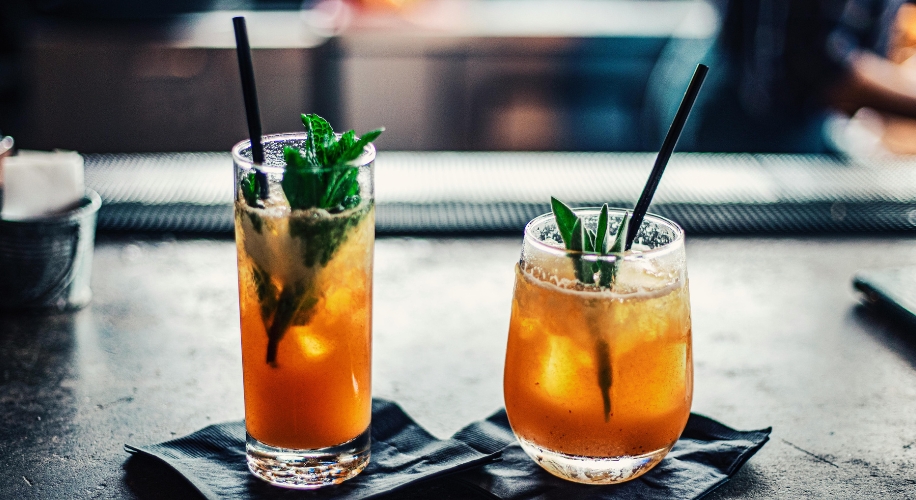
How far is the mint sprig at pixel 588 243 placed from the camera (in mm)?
868

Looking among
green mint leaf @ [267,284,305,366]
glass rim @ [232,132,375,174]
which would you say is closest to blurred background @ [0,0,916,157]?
glass rim @ [232,132,375,174]

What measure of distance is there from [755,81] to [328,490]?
5099 millimetres

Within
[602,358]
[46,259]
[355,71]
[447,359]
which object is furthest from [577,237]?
[355,71]

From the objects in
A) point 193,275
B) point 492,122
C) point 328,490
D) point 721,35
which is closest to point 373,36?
point 492,122

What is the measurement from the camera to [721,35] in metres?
5.56

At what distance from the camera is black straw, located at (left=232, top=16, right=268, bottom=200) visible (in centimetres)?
85

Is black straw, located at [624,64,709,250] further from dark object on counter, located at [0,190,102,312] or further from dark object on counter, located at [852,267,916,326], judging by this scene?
dark object on counter, located at [0,190,102,312]

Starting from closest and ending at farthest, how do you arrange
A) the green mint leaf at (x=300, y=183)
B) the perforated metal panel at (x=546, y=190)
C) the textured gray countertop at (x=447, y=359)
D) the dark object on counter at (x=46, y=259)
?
the green mint leaf at (x=300, y=183) → the textured gray countertop at (x=447, y=359) → the dark object on counter at (x=46, y=259) → the perforated metal panel at (x=546, y=190)

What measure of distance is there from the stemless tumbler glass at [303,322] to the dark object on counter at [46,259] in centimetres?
58

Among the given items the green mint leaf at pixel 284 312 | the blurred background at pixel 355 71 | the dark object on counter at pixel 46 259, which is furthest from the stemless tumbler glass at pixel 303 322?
the blurred background at pixel 355 71

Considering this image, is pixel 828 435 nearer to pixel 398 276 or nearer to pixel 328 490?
pixel 328 490

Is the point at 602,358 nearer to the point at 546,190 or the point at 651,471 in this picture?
the point at 651,471

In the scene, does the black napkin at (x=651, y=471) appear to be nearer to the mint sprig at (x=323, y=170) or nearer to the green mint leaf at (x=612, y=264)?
the green mint leaf at (x=612, y=264)

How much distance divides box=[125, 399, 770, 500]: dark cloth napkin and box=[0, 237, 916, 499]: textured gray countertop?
3cm
